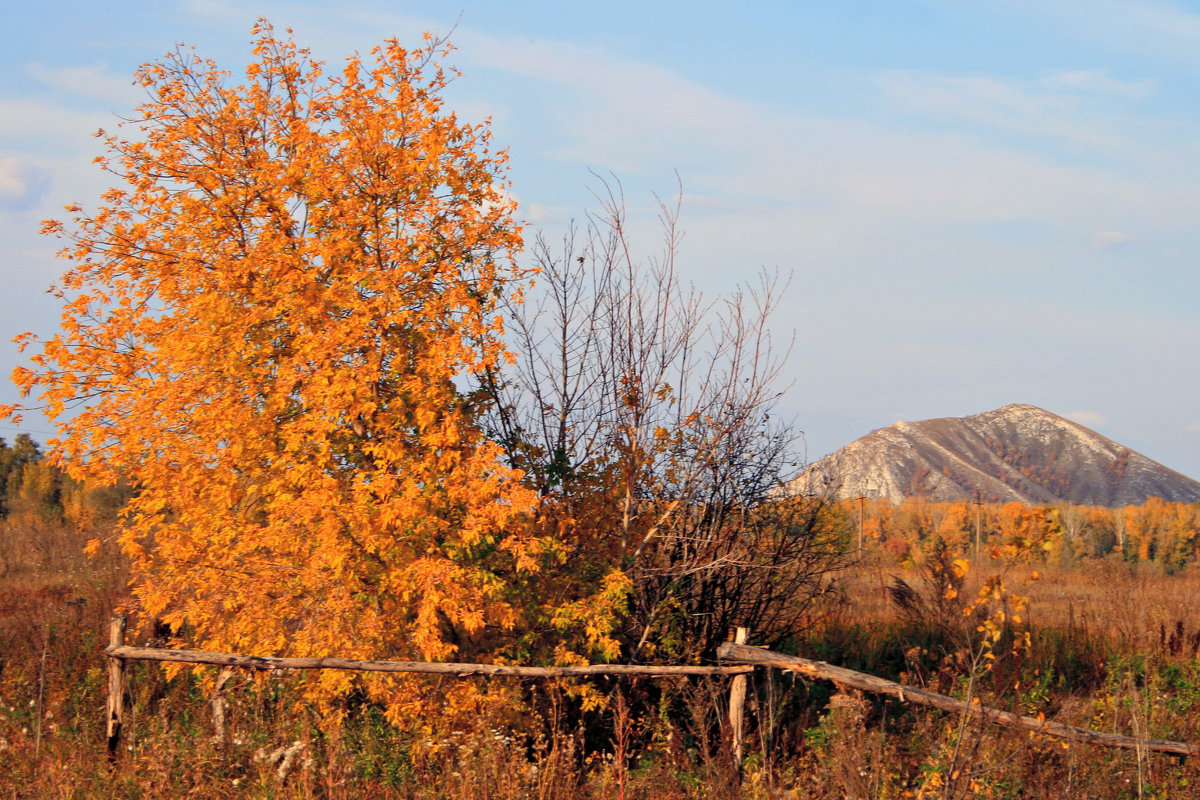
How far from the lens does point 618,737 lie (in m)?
5.74

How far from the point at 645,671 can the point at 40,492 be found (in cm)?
4354

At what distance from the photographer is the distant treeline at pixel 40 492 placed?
32706 mm

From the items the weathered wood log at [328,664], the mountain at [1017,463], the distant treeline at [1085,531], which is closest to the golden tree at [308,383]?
the weathered wood log at [328,664]

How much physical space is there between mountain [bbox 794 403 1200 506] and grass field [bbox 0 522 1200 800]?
99654 mm

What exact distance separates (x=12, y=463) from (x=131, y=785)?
172 feet

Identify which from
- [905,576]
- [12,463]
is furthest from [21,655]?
[12,463]

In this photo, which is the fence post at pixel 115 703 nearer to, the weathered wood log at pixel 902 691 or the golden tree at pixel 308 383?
the golden tree at pixel 308 383

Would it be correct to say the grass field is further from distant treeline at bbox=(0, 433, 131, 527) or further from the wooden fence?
distant treeline at bbox=(0, 433, 131, 527)

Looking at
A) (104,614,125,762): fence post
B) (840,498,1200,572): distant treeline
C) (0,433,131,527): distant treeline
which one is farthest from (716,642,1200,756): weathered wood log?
(840,498,1200,572): distant treeline

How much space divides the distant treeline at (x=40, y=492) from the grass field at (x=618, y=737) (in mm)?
22485

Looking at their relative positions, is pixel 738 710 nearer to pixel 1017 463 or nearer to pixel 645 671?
pixel 645 671

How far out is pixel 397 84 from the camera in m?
7.72

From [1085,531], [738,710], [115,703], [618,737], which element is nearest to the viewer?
[618,737]

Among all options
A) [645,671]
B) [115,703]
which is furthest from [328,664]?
[645,671]
